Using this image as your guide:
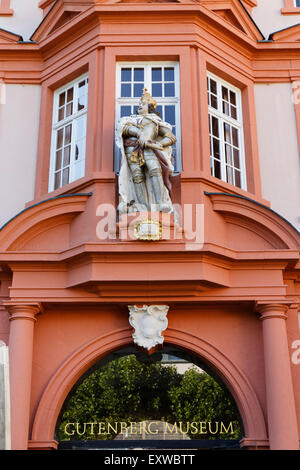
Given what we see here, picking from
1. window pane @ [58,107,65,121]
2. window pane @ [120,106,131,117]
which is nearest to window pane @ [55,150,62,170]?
Answer: window pane @ [58,107,65,121]

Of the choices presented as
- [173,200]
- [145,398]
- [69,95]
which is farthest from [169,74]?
[145,398]

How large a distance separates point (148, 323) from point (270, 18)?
6.45m

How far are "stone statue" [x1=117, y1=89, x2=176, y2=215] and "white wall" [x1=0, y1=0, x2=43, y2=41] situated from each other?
3752 millimetres

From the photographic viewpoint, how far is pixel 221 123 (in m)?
11.5

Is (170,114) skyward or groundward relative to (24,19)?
groundward

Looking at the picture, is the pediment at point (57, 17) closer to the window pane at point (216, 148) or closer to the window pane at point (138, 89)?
the window pane at point (138, 89)

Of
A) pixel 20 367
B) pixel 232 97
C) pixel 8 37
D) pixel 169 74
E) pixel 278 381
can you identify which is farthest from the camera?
pixel 8 37

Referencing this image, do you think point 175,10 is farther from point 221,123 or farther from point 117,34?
point 221,123

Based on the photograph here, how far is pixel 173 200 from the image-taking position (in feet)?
33.6

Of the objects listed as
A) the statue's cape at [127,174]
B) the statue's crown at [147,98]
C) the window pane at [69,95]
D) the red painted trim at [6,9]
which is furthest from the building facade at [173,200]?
the red painted trim at [6,9]

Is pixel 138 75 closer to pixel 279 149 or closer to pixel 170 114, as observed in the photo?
pixel 170 114

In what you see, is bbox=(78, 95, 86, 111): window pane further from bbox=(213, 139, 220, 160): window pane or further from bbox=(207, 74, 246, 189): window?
bbox=(213, 139, 220, 160): window pane

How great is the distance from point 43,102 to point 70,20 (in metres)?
1.42
